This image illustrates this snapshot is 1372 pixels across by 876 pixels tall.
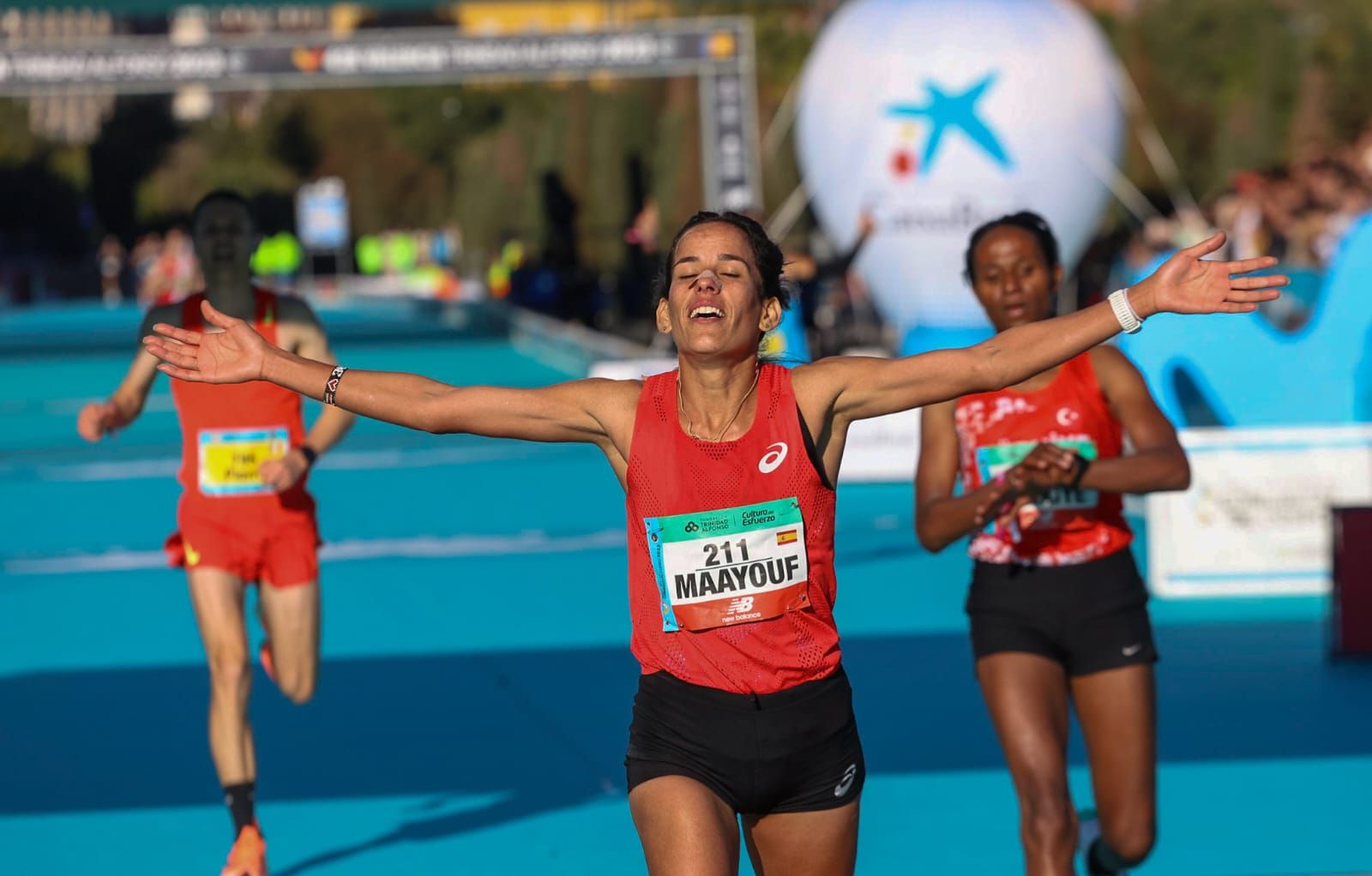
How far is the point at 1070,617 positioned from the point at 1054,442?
1.49 feet

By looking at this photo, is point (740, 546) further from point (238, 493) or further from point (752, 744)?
point (238, 493)

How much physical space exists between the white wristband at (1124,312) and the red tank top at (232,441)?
301 centimetres

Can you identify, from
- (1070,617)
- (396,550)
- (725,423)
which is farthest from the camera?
(396,550)

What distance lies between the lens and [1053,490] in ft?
17.6

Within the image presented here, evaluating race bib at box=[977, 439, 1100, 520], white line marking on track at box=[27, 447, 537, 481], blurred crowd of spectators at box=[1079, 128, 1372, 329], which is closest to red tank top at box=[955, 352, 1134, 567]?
race bib at box=[977, 439, 1100, 520]

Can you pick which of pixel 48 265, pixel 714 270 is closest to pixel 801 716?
pixel 714 270

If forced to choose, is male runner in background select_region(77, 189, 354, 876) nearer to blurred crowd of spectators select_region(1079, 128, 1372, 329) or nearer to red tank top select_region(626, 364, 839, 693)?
red tank top select_region(626, 364, 839, 693)

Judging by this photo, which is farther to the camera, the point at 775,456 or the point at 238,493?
the point at 238,493

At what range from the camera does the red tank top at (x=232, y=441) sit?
21.5 feet

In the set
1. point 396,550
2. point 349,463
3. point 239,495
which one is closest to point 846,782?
point 239,495

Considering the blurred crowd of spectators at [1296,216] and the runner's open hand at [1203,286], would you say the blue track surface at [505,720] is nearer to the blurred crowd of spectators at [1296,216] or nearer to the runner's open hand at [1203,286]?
the runner's open hand at [1203,286]

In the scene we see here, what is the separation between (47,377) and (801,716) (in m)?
28.4

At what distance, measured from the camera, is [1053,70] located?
789 inches

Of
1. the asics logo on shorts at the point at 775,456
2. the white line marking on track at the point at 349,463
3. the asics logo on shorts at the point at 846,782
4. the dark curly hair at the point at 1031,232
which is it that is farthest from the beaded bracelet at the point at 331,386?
the white line marking on track at the point at 349,463
